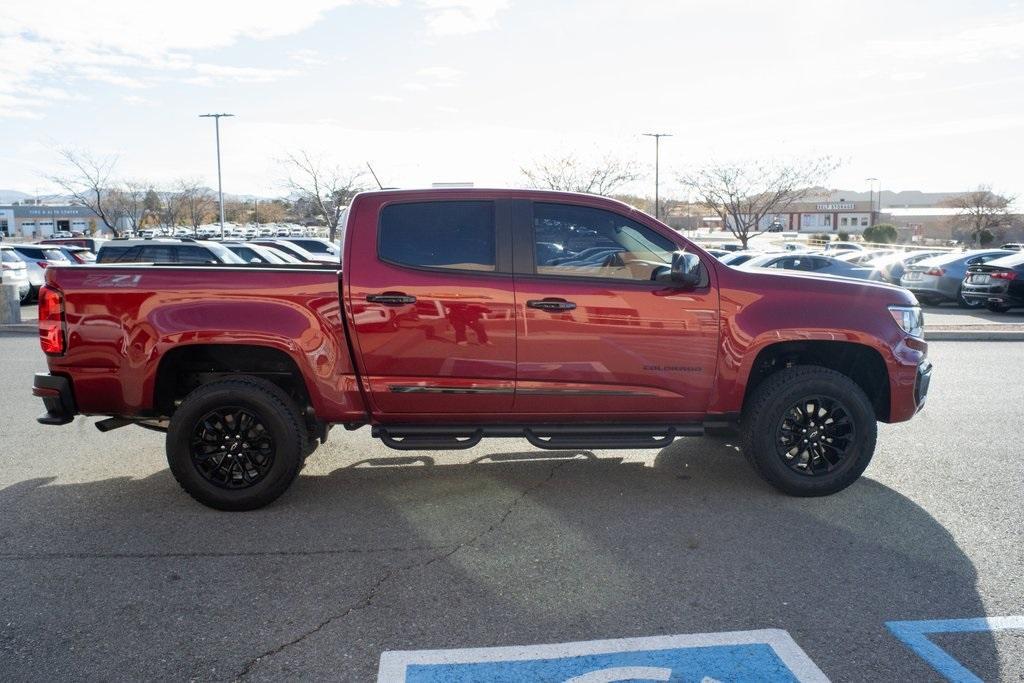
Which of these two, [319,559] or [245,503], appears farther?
[245,503]

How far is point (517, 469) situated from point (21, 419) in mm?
4777

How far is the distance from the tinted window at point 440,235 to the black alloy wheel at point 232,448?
1.34 m

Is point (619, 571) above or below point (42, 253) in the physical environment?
below

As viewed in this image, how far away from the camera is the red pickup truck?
5094 millimetres

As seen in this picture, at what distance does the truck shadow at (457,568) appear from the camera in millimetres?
3598

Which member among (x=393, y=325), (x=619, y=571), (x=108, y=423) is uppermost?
(x=393, y=325)

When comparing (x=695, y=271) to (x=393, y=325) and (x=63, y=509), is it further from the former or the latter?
(x=63, y=509)

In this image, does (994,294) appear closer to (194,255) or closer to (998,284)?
(998,284)

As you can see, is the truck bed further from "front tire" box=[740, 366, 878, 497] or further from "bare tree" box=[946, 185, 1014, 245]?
"bare tree" box=[946, 185, 1014, 245]

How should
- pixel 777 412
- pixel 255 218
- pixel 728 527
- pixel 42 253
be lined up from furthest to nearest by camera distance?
pixel 255 218 → pixel 42 253 → pixel 777 412 → pixel 728 527

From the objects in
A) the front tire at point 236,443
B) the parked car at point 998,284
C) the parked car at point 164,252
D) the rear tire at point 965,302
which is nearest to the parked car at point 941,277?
the rear tire at point 965,302

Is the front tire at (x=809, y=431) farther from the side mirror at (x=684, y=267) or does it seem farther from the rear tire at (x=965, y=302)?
the rear tire at (x=965, y=302)

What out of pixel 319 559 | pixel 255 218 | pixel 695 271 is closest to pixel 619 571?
pixel 319 559

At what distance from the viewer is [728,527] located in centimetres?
497
